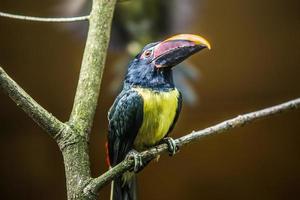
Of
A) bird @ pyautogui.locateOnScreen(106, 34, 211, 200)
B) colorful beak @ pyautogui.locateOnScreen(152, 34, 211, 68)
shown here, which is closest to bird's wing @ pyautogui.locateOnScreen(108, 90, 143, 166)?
bird @ pyautogui.locateOnScreen(106, 34, 211, 200)

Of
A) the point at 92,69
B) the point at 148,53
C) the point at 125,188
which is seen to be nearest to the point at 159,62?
the point at 148,53

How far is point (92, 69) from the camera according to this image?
1144mm

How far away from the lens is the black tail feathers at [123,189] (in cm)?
123

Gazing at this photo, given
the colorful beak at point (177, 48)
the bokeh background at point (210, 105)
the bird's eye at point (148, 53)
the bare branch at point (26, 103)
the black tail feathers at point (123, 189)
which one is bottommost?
the black tail feathers at point (123, 189)

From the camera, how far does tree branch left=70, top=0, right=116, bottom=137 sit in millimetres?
1095

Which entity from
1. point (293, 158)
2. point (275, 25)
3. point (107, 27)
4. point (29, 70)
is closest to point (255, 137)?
point (293, 158)

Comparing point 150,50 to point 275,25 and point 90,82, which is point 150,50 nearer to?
point 90,82

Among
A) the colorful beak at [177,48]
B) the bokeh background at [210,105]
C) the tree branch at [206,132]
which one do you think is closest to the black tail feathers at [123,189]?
the tree branch at [206,132]

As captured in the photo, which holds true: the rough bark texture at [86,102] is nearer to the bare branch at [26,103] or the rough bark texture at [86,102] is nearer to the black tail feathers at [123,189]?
the bare branch at [26,103]

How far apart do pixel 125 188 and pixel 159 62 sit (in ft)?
1.08

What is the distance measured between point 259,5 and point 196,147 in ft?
2.24

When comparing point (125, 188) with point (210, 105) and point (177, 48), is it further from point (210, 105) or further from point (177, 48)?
point (210, 105)

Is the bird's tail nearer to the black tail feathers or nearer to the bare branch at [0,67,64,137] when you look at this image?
the black tail feathers

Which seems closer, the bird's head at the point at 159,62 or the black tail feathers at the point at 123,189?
the bird's head at the point at 159,62
